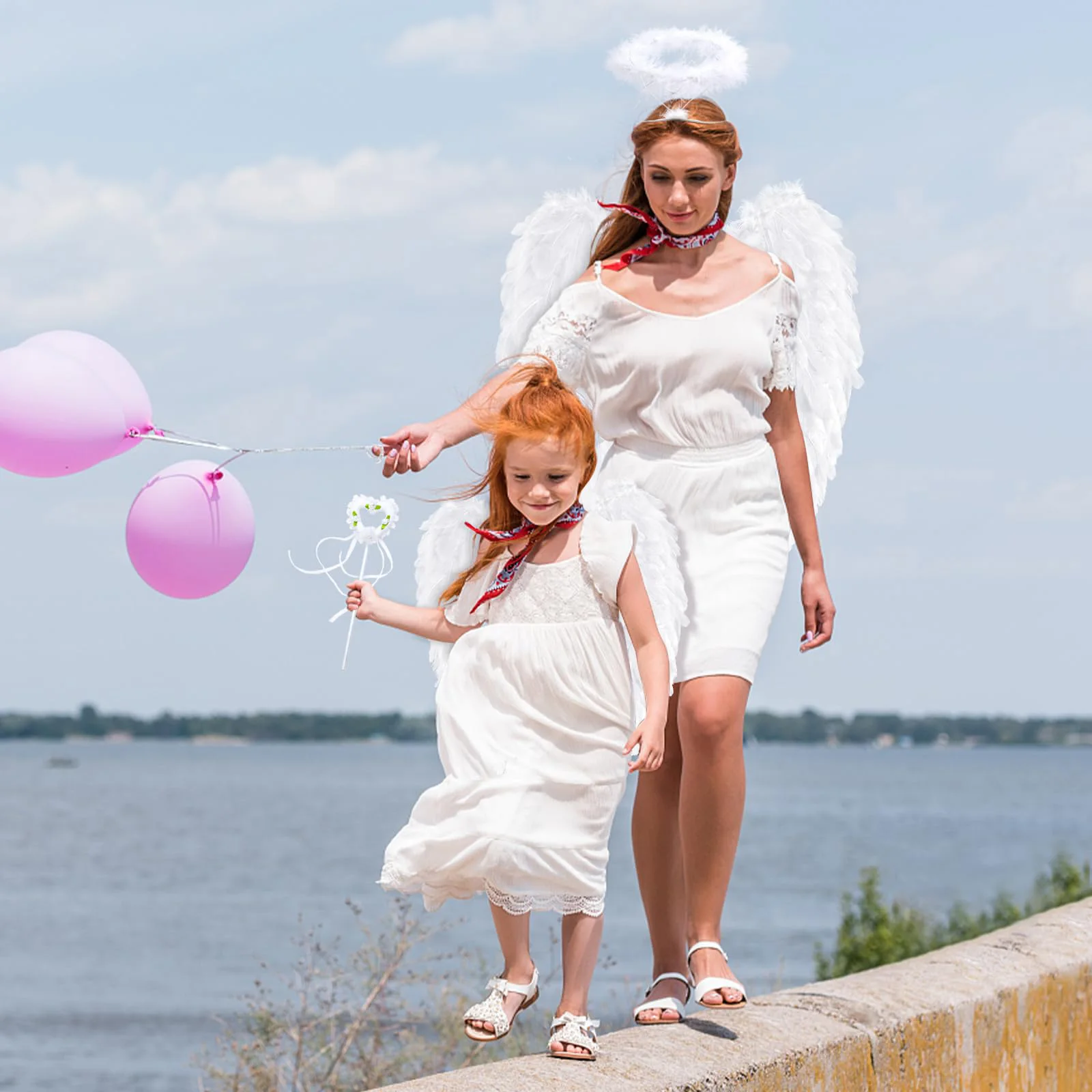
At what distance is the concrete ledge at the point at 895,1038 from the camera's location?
341 centimetres

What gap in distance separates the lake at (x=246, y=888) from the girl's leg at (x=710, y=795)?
1.04 meters

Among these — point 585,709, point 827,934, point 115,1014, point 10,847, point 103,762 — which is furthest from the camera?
point 103,762

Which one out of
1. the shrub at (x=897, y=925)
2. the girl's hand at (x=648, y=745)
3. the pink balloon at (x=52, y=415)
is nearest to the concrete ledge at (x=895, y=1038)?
the girl's hand at (x=648, y=745)

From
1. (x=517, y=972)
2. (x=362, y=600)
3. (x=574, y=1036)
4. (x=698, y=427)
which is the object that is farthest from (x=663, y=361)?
(x=574, y=1036)

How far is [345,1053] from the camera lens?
8531 millimetres

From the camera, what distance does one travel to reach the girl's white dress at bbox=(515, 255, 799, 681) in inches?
158

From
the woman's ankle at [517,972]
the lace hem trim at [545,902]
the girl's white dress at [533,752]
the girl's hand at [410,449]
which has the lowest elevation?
the woman's ankle at [517,972]

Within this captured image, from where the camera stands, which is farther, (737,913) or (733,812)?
(737,913)

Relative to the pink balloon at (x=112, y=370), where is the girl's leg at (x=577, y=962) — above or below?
below

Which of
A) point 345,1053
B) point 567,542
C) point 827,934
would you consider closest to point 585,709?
point 567,542

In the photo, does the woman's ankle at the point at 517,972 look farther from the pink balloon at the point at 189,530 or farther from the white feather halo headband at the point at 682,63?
the white feather halo headband at the point at 682,63

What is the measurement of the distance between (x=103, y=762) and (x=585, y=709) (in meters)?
167

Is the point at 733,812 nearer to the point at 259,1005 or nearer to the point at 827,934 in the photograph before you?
A: the point at 259,1005

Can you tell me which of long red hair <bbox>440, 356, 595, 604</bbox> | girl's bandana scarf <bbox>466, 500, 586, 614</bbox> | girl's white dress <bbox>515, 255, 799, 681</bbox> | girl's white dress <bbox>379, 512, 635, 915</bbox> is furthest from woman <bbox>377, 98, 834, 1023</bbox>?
girl's white dress <bbox>379, 512, 635, 915</bbox>
